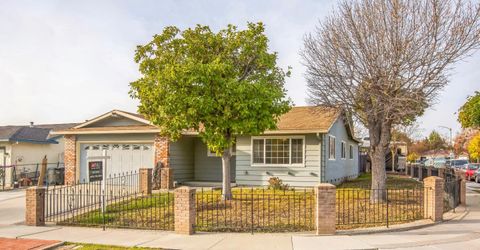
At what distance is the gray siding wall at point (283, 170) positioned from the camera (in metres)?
18.6

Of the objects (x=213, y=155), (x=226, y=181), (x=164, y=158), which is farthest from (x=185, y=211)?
(x=213, y=155)

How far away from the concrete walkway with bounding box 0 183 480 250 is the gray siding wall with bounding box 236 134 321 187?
24.5ft

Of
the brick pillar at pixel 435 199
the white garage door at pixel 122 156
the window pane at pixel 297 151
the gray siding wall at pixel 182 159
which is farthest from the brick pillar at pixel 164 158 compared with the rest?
the brick pillar at pixel 435 199

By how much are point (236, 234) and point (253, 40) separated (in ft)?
21.6

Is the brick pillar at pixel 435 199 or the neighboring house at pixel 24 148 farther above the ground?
the neighboring house at pixel 24 148

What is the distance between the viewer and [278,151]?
19.3 m

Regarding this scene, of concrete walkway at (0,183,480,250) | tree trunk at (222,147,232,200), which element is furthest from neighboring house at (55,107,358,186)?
concrete walkway at (0,183,480,250)

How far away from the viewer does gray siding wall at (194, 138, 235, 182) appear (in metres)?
21.7

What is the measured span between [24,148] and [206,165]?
38.2 ft

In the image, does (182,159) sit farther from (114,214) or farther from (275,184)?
(114,214)

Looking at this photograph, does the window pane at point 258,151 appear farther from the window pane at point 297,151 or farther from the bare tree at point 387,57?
the bare tree at point 387,57

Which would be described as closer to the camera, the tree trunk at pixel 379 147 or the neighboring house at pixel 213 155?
the tree trunk at pixel 379 147

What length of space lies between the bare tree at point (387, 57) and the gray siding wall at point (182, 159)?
8534 millimetres

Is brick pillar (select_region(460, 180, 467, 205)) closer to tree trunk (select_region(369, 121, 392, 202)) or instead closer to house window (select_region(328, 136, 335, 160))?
tree trunk (select_region(369, 121, 392, 202))
